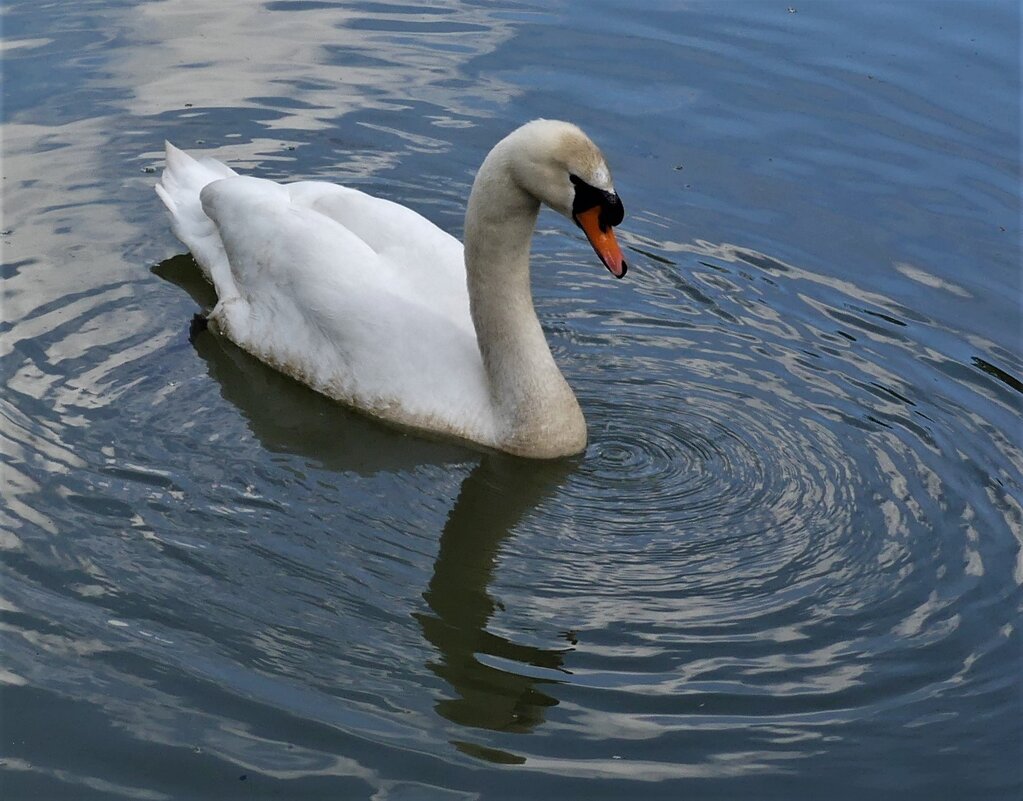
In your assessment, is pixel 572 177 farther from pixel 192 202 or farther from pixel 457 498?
pixel 192 202

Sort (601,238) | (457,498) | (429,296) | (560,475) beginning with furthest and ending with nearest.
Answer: (429,296) → (560,475) → (457,498) → (601,238)

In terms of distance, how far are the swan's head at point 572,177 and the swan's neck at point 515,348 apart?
13.9 inches

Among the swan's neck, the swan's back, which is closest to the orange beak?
the swan's neck

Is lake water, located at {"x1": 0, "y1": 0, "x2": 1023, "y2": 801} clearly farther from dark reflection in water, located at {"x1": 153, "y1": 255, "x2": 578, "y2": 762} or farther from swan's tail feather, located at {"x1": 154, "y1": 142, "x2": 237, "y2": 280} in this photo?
swan's tail feather, located at {"x1": 154, "y1": 142, "x2": 237, "y2": 280}

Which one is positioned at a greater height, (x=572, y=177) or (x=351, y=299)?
(x=572, y=177)

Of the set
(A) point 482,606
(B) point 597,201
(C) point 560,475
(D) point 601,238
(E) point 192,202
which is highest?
(B) point 597,201

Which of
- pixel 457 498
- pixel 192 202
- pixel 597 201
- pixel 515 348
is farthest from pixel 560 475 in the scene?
pixel 192 202

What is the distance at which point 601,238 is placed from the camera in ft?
23.3

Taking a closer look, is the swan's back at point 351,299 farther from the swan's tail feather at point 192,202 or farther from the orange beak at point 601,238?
the orange beak at point 601,238

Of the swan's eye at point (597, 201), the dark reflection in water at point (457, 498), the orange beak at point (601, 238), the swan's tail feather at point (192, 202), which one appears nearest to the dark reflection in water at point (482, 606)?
the dark reflection in water at point (457, 498)

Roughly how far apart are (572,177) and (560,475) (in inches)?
59.6

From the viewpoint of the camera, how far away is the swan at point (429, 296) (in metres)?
7.11

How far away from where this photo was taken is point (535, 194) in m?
7.18

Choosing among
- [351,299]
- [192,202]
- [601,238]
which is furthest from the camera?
[192,202]
